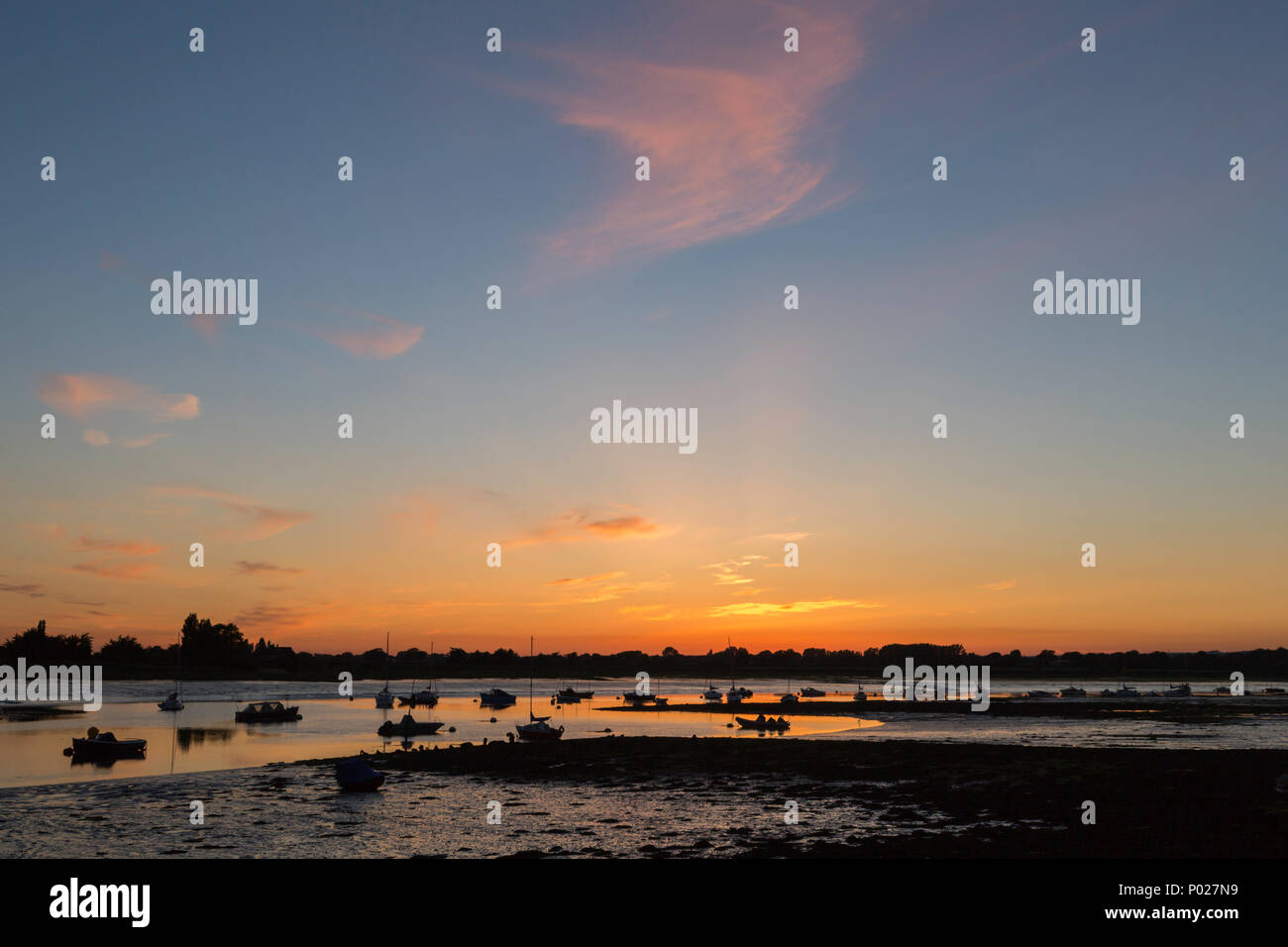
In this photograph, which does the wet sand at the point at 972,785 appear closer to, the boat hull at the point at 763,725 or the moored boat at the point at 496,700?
the boat hull at the point at 763,725

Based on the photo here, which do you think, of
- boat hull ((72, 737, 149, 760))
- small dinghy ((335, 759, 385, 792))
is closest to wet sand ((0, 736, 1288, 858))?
small dinghy ((335, 759, 385, 792))

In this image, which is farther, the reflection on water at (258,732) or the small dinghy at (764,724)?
the small dinghy at (764,724)

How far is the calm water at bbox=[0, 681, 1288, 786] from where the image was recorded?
61.8 meters

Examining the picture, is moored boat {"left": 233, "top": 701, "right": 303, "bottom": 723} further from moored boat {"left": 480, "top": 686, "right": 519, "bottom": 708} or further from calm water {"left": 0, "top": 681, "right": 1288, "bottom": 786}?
moored boat {"left": 480, "top": 686, "right": 519, "bottom": 708}

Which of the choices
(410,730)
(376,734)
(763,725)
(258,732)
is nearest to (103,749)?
(410,730)

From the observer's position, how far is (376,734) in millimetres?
87688

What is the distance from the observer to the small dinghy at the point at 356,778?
4384cm

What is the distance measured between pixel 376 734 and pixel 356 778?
4692 cm

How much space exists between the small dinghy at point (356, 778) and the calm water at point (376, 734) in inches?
686

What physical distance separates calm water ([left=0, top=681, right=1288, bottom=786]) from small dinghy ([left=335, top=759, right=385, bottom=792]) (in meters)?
17.4

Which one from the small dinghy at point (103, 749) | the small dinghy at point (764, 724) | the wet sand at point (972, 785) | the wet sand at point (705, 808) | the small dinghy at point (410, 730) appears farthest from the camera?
the small dinghy at point (764, 724)

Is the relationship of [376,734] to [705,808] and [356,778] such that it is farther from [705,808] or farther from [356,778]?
[705,808]

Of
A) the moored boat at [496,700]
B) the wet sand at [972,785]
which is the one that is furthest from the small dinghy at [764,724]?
the moored boat at [496,700]
